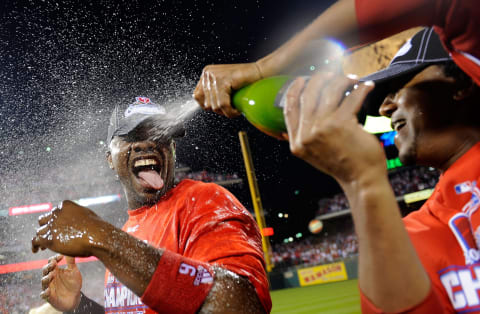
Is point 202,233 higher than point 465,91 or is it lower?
lower

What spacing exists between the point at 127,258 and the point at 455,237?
3.75 ft

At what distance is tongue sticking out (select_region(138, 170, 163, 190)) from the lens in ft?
7.52

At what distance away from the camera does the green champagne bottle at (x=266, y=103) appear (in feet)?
3.30

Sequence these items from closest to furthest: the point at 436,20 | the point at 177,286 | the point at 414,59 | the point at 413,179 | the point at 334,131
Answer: the point at 334,131 < the point at 436,20 < the point at 177,286 < the point at 414,59 < the point at 413,179

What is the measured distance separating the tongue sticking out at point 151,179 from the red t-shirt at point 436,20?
157 cm

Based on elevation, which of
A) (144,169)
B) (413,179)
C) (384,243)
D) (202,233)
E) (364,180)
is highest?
(364,180)

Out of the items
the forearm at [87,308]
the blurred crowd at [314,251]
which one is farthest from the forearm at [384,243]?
the blurred crowd at [314,251]

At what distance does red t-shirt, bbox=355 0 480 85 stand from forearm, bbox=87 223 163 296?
41.8 inches

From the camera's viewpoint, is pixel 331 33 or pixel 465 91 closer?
pixel 331 33

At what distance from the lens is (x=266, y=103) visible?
1061 millimetres

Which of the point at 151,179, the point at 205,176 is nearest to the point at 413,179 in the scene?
the point at 205,176

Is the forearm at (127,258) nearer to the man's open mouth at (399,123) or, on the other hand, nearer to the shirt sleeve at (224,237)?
the shirt sleeve at (224,237)

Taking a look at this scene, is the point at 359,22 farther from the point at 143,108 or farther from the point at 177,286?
the point at 143,108

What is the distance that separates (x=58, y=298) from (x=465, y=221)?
7.39ft
